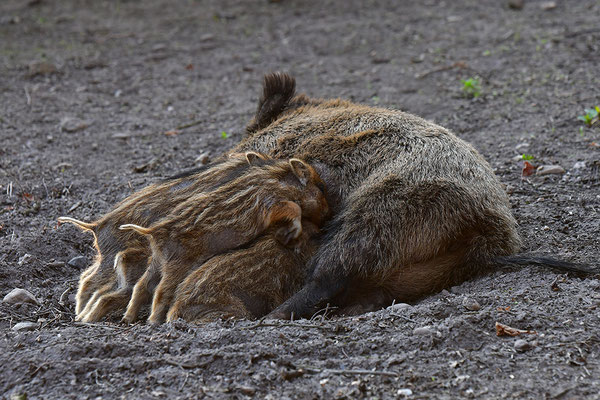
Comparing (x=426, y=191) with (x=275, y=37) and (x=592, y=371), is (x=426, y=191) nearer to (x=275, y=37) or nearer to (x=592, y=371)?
(x=592, y=371)

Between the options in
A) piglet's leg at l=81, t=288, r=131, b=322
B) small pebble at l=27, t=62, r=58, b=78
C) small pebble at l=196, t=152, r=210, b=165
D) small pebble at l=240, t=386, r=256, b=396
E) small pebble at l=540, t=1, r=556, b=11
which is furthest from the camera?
small pebble at l=540, t=1, r=556, b=11

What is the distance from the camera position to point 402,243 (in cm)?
388

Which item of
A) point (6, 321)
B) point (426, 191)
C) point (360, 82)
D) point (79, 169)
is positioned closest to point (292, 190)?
point (426, 191)

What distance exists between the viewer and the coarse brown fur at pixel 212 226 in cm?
380

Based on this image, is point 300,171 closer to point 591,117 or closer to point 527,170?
point 527,170

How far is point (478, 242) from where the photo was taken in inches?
159

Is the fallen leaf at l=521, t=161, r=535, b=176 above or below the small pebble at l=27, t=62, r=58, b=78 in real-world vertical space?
below

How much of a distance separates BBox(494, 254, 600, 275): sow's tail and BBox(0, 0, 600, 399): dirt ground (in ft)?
0.18

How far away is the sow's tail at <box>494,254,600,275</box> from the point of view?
3.84 m

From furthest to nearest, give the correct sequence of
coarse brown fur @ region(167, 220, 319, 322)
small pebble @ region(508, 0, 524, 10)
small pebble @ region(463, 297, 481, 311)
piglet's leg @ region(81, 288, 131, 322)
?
small pebble @ region(508, 0, 524, 10) → piglet's leg @ region(81, 288, 131, 322) → coarse brown fur @ region(167, 220, 319, 322) → small pebble @ region(463, 297, 481, 311)

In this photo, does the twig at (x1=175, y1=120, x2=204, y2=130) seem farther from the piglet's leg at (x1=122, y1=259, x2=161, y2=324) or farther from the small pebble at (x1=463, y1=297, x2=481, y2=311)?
the small pebble at (x1=463, y1=297, x2=481, y2=311)

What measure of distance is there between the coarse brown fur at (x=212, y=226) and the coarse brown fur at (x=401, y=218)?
0.30 meters

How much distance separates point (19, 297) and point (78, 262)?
618 millimetres

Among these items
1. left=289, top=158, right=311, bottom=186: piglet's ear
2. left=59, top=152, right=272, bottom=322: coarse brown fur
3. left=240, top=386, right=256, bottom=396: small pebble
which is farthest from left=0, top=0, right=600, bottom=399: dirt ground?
left=289, top=158, right=311, bottom=186: piglet's ear
